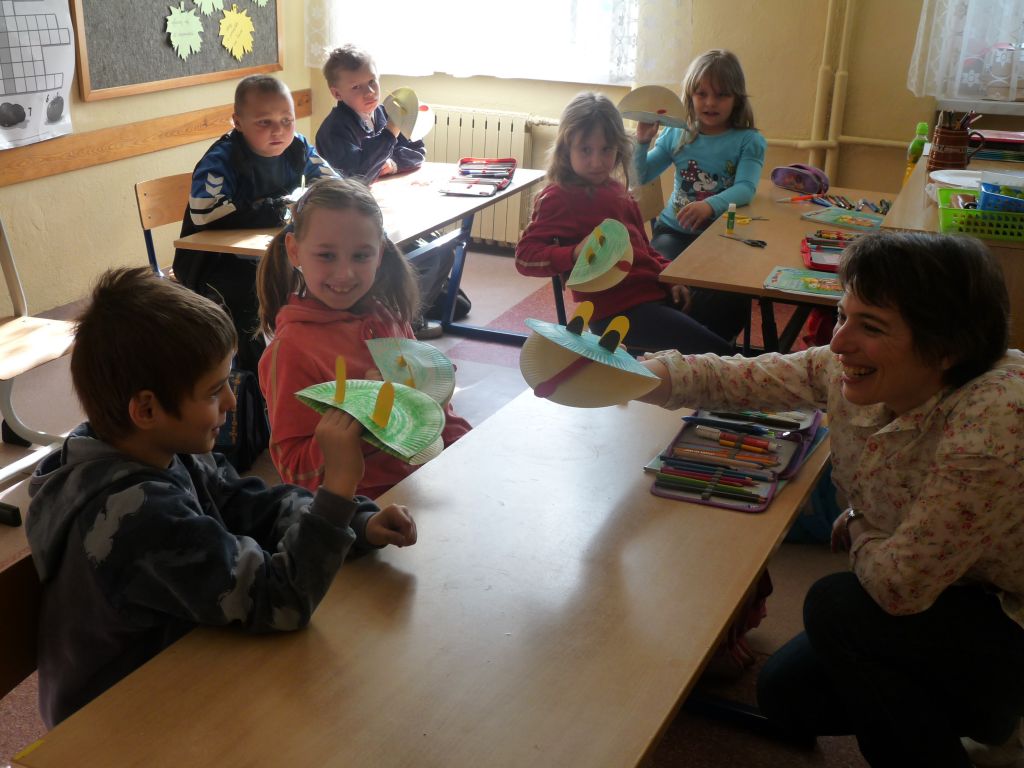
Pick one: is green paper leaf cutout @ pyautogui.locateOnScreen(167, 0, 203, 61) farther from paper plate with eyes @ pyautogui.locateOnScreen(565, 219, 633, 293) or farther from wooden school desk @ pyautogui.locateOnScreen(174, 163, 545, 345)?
paper plate with eyes @ pyautogui.locateOnScreen(565, 219, 633, 293)

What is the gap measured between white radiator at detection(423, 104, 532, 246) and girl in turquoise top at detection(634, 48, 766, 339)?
170 cm

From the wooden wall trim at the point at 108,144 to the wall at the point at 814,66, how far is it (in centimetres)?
235

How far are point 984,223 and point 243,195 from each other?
2.25 meters

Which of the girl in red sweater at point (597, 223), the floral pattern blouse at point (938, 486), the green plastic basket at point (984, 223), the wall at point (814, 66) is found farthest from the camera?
the wall at point (814, 66)

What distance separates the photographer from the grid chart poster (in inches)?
152

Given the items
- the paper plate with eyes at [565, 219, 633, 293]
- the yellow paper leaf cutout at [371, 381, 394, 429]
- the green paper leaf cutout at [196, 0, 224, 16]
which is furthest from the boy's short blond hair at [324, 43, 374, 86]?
the yellow paper leaf cutout at [371, 381, 394, 429]

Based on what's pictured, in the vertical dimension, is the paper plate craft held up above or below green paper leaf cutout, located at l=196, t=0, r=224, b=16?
below

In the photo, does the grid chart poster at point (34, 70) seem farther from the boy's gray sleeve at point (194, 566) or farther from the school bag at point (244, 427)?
the boy's gray sleeve at point (194, 566)

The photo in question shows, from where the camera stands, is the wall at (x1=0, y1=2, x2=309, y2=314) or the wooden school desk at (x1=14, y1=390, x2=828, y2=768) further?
the wall at (x1=0, y1=2, x2=309, y2=314)

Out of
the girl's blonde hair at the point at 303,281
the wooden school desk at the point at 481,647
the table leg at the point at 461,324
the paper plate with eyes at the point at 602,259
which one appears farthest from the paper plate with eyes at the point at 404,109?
the wooden school desk at the point at 481,647

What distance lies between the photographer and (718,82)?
143 inches

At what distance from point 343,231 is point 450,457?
0.58 m

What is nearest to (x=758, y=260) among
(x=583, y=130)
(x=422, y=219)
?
(x=583, y=130)

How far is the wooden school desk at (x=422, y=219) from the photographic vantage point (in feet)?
10.4
